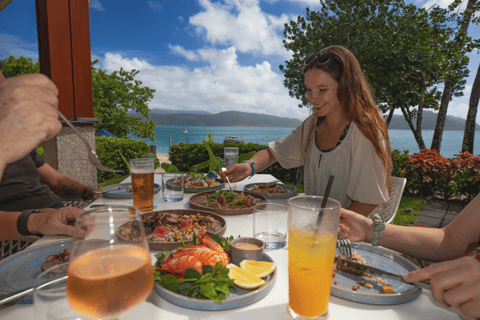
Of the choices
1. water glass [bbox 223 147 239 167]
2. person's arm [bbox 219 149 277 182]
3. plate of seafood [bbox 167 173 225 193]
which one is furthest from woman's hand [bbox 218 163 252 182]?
water glass [bbox 223 147 239 167]

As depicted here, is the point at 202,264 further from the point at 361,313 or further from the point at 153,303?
the point at 361,313

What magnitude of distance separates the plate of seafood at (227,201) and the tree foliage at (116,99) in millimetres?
21229

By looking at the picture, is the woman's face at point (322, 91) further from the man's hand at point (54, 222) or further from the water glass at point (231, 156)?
the man's hand at point (54, 222)

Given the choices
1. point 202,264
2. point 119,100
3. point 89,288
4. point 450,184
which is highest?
point 119,100

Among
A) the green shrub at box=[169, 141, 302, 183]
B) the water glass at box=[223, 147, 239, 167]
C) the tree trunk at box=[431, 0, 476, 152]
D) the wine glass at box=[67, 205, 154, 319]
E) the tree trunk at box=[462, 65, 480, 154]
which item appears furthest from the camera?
the tree trunk at box=[431, 0, 476, 152]

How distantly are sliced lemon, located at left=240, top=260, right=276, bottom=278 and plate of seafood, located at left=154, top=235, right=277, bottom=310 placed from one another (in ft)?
0.04

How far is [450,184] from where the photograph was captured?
20.9 feet

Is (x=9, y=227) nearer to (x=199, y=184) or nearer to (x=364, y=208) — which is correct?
(x=199, y=184)

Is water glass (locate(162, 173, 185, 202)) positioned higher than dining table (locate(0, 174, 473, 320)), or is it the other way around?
water glass (locate(162, 173, 185, 202))

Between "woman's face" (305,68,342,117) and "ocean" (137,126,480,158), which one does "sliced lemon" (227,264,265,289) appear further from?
"ocean" (137,126,480,158)

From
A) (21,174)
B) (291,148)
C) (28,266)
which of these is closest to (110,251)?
(28,266)

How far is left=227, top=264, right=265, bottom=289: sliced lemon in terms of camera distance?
93cm

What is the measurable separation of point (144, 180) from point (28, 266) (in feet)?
2.61

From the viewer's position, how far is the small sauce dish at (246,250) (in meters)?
1.08
